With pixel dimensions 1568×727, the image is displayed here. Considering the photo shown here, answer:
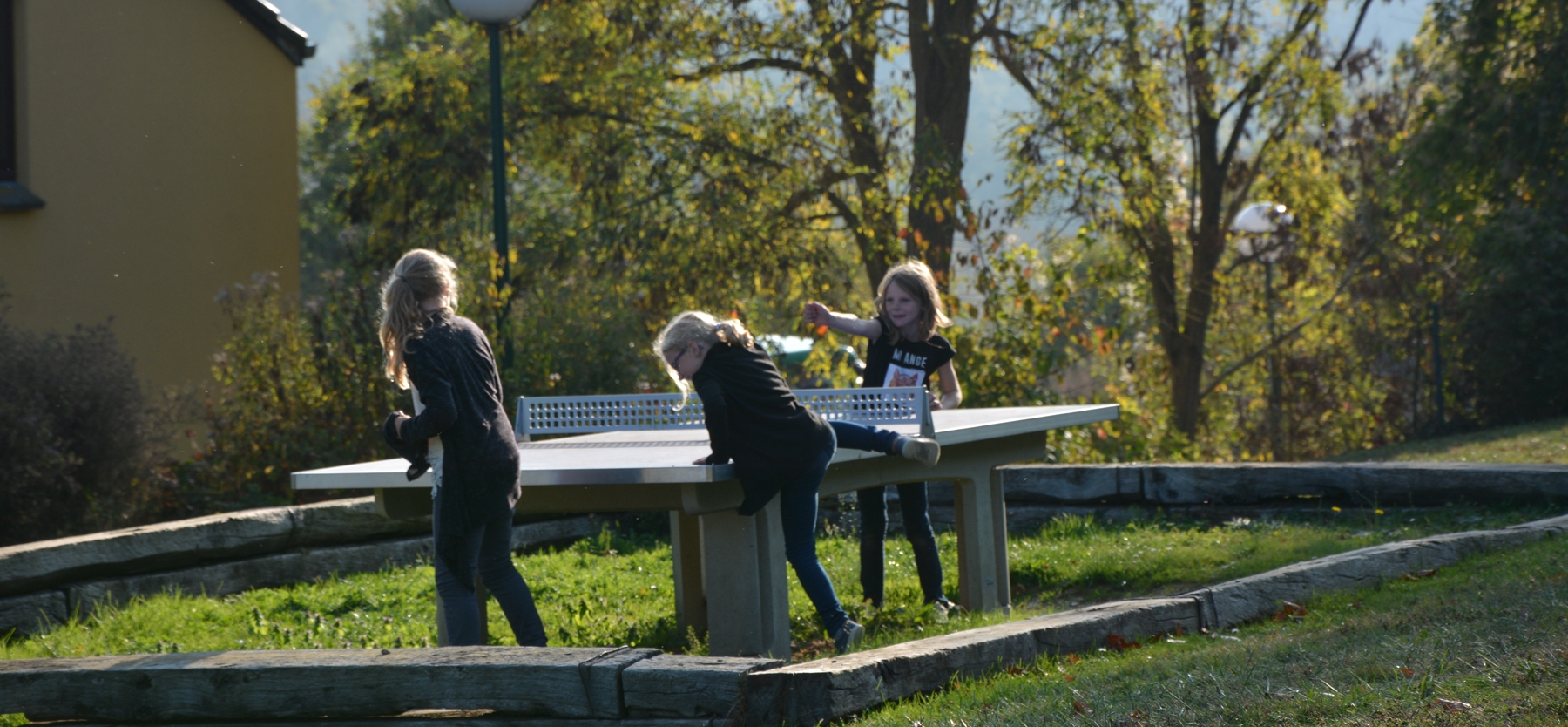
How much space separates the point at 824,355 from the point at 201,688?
8.34 meters

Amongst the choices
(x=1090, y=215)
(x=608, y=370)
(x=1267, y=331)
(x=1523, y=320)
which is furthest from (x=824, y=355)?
(x=1267, y=331)

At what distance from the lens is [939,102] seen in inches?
601

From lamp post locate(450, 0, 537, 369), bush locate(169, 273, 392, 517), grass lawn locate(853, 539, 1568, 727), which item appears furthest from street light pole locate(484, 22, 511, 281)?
grass lawn locate(853, 539, 1568, 727)

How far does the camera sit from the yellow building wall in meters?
11.5

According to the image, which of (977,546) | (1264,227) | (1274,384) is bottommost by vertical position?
(977,546)

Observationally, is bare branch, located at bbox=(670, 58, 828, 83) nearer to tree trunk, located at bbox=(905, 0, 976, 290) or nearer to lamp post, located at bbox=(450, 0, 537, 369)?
tree trunk, located at bbox=(905, 0, 976, 290)

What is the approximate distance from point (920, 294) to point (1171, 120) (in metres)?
13.4

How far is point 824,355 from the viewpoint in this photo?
11.7 metres

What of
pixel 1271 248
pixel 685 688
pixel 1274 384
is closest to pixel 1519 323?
pixel 1271 248

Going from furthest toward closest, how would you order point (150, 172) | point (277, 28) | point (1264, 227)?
1. point (1264, 227)
2. point (277, 28)
3. point (150, 172)

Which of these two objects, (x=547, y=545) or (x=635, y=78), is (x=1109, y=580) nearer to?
(x=547, y=545)

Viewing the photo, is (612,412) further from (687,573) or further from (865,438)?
(865,438)

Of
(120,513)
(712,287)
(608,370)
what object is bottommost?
(120,513)

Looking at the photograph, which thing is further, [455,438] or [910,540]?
[910,540]
